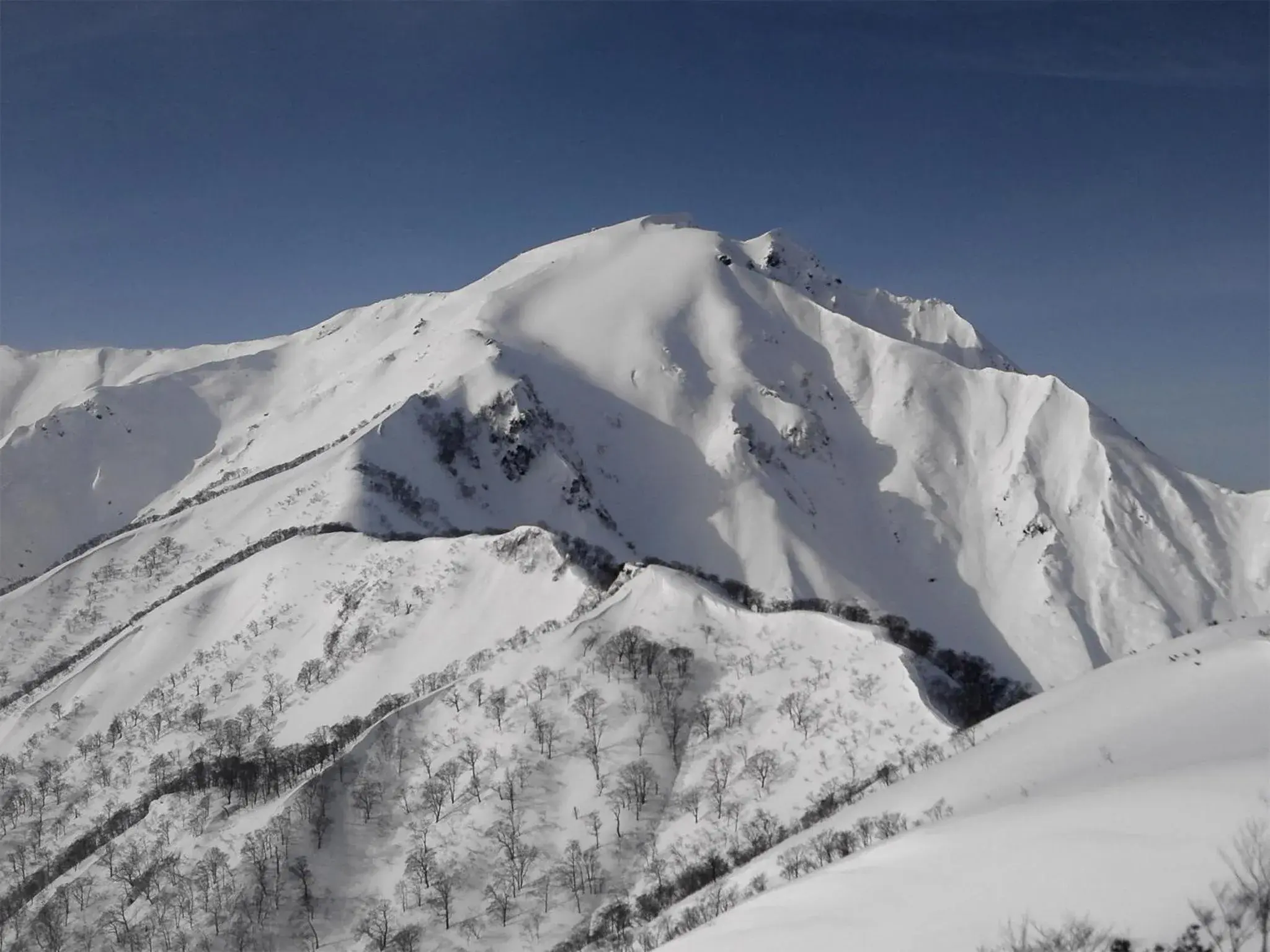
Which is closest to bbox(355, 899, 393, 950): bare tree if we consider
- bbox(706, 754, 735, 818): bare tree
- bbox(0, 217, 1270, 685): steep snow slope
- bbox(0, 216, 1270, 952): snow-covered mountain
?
bbox(0, 216, 1270, 952): snow-covered mountain

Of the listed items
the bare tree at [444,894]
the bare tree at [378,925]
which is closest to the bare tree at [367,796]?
the bare tree at [378,925]

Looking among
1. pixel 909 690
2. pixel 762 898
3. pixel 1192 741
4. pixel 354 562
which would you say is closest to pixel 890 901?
pixel 762 898

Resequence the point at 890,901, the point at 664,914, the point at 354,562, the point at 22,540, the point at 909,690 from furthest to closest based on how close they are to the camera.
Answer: the point at 22,540
the point at 354,562
the point at 909,690
the point at 664,914
the point at 890,901

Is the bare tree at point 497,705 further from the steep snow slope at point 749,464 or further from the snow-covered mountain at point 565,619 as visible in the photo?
the steep snow slope at point 749,464

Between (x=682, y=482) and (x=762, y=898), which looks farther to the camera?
(x=682, y=482)

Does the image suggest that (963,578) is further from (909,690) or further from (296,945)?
(296,945)

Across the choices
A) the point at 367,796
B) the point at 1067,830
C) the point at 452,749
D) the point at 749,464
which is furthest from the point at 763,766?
the point at 749,464
